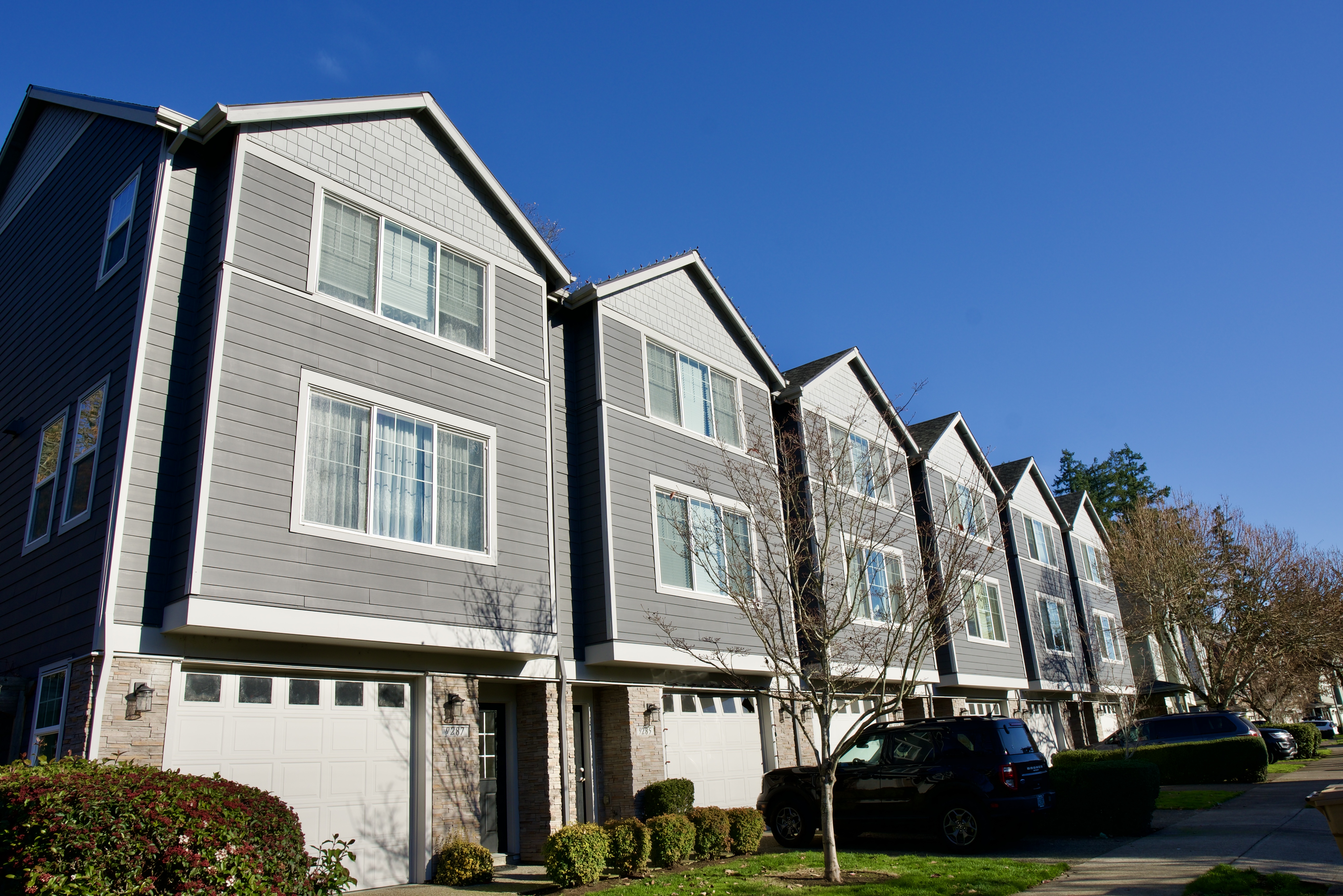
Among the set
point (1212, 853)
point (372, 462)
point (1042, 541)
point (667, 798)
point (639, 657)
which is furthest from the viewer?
point (1042, 541)

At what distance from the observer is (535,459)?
14.6 meters

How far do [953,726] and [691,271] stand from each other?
10475 mm

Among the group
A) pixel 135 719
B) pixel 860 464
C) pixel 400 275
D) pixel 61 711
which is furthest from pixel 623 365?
pixel 61 711

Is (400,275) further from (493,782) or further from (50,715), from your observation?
(493,782)

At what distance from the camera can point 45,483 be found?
1266 cm

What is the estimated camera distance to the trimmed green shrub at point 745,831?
1380 cm

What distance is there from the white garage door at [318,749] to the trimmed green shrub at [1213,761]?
17.2 meters

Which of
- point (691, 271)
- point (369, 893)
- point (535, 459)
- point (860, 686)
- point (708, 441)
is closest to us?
point (369, 893)

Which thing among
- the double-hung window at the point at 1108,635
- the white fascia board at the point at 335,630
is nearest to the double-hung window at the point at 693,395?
the white fascia board at the point at 335,630

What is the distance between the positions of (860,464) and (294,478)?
10065 millimetres

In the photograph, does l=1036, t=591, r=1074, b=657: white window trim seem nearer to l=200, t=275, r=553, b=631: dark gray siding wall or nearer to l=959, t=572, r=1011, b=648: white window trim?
l=959, t=572, r=1011, b=648: white window trim

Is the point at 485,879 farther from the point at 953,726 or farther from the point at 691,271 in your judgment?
the point at 691,271

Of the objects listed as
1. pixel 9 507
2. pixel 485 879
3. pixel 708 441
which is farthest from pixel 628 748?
pixel 9 507

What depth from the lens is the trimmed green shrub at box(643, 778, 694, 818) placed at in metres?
14.6
